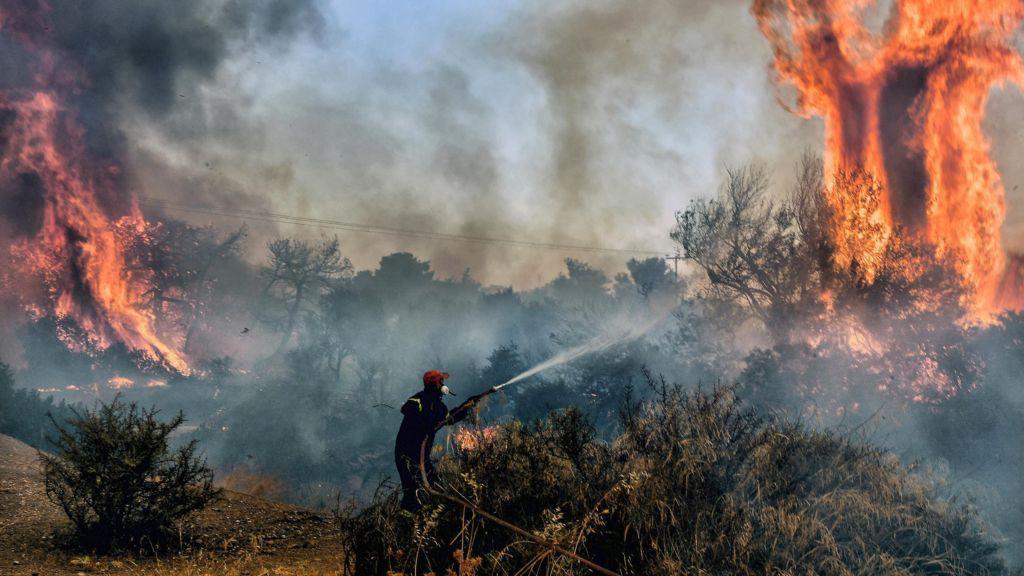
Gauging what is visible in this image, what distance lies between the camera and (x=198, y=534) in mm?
7848

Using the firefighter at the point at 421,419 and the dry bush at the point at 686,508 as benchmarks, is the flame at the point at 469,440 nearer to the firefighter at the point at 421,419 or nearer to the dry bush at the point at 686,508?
the dry bush at the point at 686,508

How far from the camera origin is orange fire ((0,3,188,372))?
35281mm

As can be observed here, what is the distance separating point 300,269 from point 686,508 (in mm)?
49664

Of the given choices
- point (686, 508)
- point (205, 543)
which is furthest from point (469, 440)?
point (205, 543)

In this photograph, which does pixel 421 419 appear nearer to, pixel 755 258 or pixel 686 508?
pixel 686 508

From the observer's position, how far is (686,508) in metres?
5.34

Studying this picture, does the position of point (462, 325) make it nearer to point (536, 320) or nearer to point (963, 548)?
point (536, 320)

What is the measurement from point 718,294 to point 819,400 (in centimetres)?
939

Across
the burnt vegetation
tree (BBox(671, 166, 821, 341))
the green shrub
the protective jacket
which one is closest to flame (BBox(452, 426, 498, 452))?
the burnt vegetation

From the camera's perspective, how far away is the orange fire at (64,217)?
35281mm

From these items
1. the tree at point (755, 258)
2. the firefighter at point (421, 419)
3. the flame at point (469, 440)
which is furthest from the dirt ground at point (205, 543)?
the tree at point (755, 258)

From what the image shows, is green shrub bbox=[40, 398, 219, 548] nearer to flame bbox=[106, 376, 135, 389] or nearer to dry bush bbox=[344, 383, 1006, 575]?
dry bush bbox=[344, 383, 1006, 575]

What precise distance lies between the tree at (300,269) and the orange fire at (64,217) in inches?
461

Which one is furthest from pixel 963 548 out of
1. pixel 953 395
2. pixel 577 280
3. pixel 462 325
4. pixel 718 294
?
pixel 577 280
